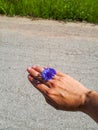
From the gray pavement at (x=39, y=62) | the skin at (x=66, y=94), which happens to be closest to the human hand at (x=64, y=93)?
the skin at (x=66, y=94)

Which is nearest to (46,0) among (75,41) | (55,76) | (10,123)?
(75,41)

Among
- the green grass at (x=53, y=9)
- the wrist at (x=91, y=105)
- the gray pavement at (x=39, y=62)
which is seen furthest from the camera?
the green grass at (x=53, y=9)

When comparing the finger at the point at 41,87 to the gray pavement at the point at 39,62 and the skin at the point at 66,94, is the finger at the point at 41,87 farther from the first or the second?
the gray pavement at the point at 39,62

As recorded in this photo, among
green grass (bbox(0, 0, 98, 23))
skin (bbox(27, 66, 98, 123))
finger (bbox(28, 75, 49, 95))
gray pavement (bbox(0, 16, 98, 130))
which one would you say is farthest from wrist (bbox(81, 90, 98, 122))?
green grass (bbox(0, 0, 98, 23))

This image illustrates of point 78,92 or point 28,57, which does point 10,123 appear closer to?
point 28,57

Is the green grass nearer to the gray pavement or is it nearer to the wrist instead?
the gray pavement

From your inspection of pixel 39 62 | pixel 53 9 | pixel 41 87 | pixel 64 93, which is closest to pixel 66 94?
pixel 64 93

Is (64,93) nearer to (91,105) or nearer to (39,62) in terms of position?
(91,105)
